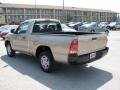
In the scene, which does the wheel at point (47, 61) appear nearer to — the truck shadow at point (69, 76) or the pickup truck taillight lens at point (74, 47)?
the truck shadow at point (69, 76)

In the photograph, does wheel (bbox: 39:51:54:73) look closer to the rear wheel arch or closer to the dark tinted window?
the rear wheel arch

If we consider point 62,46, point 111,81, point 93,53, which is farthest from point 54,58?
point 111,81

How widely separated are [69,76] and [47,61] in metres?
0.90

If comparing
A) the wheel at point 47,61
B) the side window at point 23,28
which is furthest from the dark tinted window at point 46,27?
the wheel at point 47,61

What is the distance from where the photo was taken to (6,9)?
83.1 metres

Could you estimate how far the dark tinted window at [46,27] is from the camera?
8.16 m

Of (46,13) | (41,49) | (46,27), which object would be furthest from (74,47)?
(46,13)

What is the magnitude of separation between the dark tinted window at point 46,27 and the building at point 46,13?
2334 inches

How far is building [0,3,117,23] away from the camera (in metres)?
84.0

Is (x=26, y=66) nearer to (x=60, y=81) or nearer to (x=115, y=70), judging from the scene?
(x=60, y=81)

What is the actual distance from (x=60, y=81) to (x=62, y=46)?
3.29 ft

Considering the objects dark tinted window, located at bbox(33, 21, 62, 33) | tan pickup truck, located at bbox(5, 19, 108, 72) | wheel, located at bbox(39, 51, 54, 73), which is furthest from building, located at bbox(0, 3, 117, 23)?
wheel, located at bbox(39, 51, 54, 73)

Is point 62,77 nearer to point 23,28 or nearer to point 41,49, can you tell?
point 41,49

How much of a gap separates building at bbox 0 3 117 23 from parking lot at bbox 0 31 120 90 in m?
60.5
